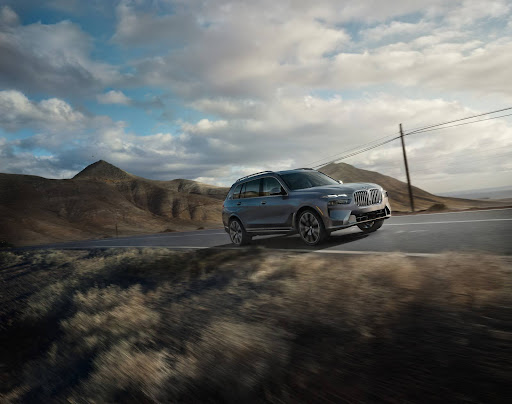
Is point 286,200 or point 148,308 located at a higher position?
point 286,200

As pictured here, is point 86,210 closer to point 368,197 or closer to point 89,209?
point 89,209

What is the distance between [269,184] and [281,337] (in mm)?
7239

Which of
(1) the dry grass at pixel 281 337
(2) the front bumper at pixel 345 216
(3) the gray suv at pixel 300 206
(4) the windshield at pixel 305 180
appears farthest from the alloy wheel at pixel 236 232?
(1) the dry grass at pixel 281 337

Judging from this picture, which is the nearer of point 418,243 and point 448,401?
point 448,401

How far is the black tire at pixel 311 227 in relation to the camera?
320 inches

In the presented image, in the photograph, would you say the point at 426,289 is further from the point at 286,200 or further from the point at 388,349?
the point at 286,200

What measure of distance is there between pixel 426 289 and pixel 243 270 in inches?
96.9

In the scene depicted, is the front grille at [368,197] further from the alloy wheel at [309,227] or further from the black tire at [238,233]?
the black tire at [238,233]

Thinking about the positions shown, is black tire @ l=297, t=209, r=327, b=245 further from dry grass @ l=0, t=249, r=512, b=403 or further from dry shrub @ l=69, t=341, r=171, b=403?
dry shrub @ l=69, t=341, r=171, b=403

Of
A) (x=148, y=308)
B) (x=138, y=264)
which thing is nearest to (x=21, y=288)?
(x=138, y=264)

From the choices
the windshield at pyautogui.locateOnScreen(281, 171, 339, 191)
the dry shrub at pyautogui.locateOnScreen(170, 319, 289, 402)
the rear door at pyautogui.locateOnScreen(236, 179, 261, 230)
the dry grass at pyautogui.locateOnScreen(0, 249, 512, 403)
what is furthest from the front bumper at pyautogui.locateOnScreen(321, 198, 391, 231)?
the dry shrub at pyautogui.locateOnScreen(170, 319, 289, 402)

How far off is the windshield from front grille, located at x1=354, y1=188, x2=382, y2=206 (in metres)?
1.19

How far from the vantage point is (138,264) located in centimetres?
657

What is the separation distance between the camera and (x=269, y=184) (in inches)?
378
